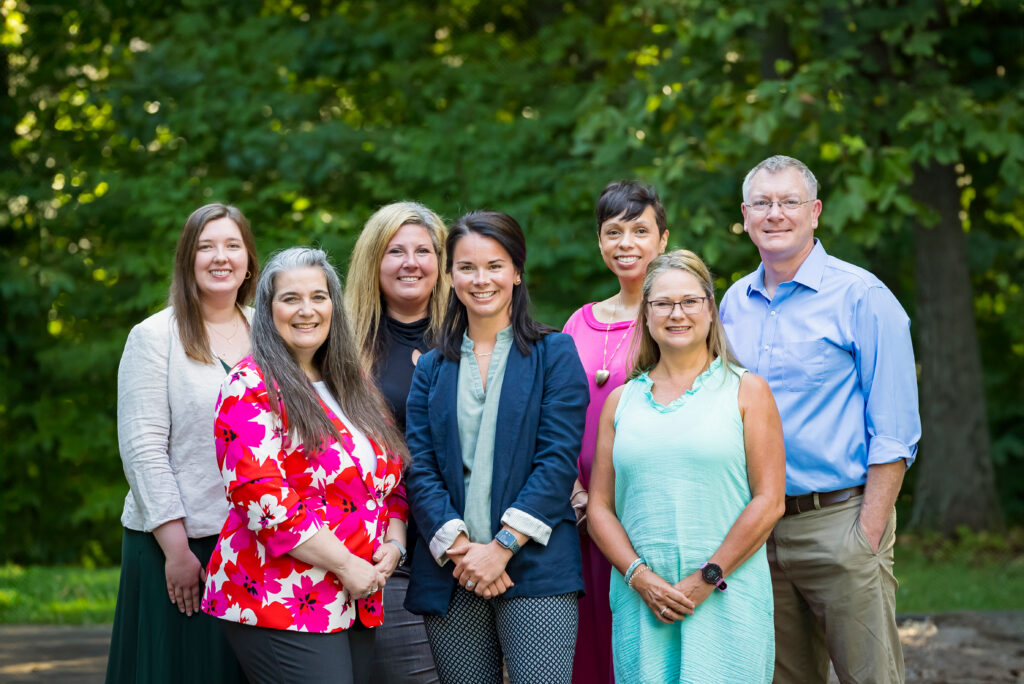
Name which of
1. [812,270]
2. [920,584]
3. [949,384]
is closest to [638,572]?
[812,270]

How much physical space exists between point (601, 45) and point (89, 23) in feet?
18.1

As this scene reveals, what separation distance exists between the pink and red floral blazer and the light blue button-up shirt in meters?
1.38

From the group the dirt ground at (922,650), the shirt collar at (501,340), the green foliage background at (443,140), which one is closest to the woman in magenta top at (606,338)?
the shirt collar at (501,340)

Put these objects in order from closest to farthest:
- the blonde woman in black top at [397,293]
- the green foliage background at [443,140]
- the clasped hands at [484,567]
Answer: the clasped hands at [484,567], the blonde woman in black top at [397,293], the green foliage background at [443,140]

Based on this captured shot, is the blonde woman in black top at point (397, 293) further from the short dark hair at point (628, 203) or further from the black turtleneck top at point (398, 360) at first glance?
the short dark hair at point (628, 203)

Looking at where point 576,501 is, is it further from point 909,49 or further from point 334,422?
point 909,49

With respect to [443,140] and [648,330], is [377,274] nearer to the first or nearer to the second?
[648,330]

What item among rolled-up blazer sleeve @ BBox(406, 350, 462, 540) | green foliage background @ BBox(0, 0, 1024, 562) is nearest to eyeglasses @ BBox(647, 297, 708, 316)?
rolled-up blazer sleeve @ BBox(406, 350, 462, 540)

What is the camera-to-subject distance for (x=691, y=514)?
2998 mm

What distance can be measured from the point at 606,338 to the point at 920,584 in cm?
520

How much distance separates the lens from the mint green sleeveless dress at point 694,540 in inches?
116

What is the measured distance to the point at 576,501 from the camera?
341cm

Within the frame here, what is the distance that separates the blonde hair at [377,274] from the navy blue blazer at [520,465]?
0.67 m

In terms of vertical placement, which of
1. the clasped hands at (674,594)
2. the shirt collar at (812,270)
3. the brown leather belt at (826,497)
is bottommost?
the clasped hands at (674,594)
